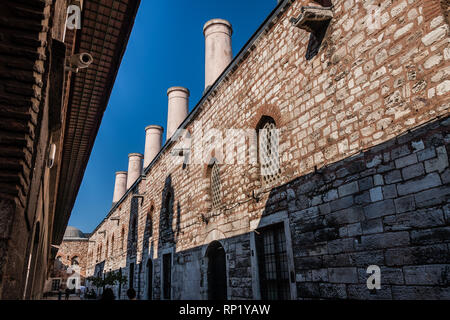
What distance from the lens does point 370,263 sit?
148 inches

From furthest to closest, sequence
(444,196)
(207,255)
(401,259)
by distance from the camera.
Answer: (207,255) → (401,259) → (444,196)

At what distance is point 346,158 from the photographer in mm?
4277

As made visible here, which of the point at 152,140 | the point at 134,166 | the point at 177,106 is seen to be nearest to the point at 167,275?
the point at 177,106

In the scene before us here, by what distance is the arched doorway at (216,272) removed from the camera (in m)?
7.24

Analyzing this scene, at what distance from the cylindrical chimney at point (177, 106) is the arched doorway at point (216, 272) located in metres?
6.14

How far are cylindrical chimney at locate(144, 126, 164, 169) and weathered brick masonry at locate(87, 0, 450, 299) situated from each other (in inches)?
347

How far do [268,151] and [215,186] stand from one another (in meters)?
2.37

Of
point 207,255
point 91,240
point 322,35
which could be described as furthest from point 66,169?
point 91,240

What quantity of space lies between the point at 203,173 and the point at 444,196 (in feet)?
19.8

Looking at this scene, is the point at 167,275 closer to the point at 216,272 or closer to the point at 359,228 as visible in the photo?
the point at 216,272

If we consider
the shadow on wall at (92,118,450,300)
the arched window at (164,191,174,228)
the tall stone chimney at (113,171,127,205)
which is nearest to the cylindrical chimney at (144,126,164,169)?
the arched window at (164,191,174,228)

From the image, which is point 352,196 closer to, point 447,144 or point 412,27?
point 447,144

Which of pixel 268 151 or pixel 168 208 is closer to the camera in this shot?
pixel 268 151

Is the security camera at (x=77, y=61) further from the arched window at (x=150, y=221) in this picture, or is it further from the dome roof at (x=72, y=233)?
the dome roof at (x=72, y=233)
